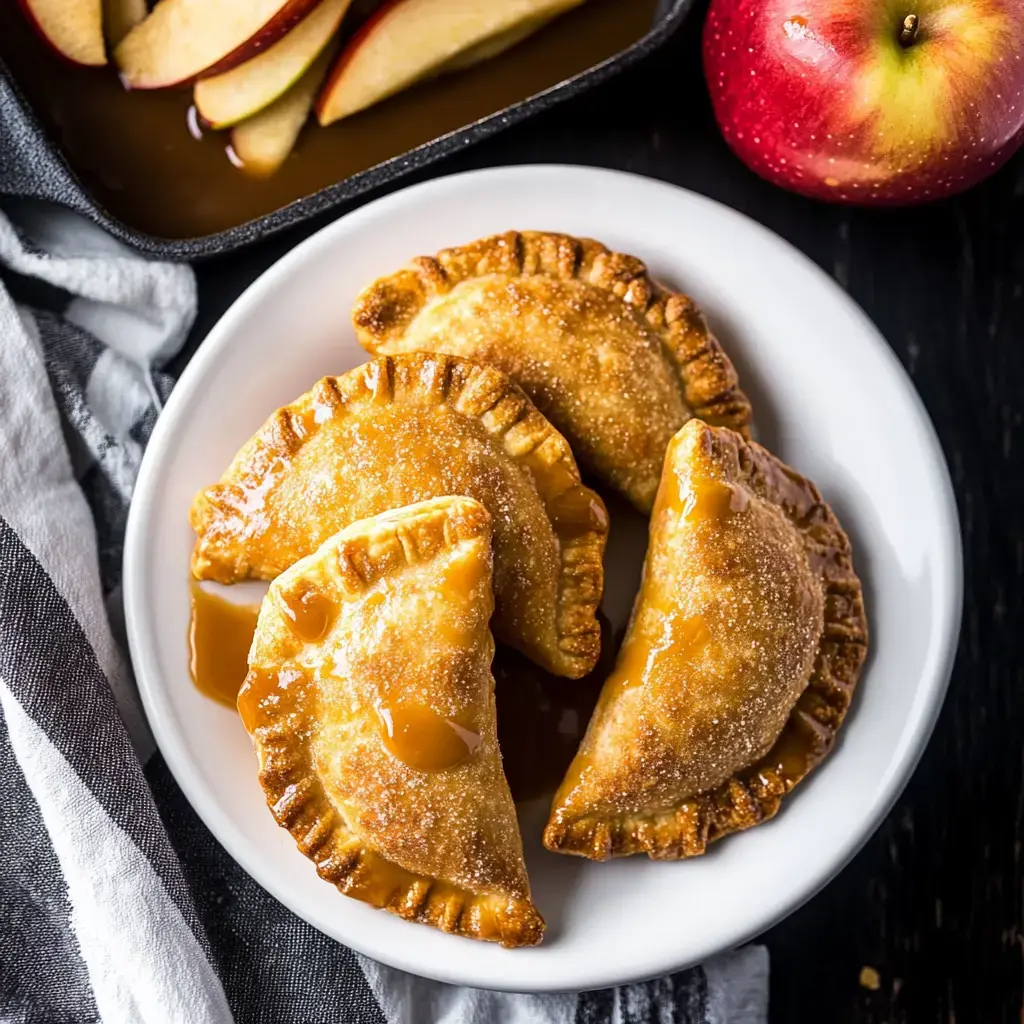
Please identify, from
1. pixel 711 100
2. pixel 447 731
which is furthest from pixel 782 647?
pixel 711 100

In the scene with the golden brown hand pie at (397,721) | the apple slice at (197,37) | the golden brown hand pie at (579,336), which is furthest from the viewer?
the apple slice at (197,37)

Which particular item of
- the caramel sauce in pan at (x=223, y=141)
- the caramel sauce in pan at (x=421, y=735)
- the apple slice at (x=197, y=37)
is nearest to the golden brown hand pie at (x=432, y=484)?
the caramel sauce in pan at (x=421, y=735)

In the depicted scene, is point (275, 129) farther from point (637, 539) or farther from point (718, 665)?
point (718, 665)

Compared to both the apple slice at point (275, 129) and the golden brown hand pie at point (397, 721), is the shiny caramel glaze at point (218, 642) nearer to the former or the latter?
the golden brown hand pie at point (397, 721)

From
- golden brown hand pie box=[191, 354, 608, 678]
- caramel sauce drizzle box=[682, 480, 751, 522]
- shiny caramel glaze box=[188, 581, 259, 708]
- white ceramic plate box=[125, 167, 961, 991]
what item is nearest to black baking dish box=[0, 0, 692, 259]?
white ceramic plate box=[125, 167, 961, 991]

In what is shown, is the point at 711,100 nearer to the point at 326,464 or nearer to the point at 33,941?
the point at 326,464
